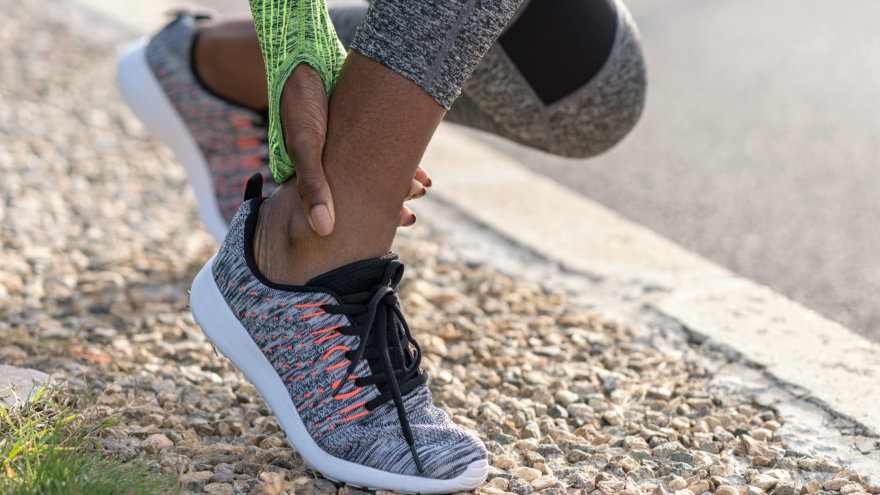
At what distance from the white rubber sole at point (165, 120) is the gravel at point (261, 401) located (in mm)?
222

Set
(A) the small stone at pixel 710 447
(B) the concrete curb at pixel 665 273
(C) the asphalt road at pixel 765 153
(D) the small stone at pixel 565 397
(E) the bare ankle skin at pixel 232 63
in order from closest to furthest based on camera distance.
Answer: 1. (A) the small stone at pixel 710 447
2. (D) the small stone at pixel 565 397
3. (B) the concrete curb at pixel 665 273
4. (E) the bare ankle skin at pixel 232 63
5. (C) the asphalt road at pixel 765 153

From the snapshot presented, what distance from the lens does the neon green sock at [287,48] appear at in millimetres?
1205

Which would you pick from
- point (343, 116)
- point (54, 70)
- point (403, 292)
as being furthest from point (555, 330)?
point (54, 70)

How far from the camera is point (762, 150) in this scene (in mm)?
2953

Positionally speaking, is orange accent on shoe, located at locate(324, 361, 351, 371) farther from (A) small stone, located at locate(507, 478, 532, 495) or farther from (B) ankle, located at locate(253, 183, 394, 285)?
(A) small stone, located at locate(507, 478, 532, 495)

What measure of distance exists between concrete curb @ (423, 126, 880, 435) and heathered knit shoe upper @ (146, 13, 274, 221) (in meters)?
0.72

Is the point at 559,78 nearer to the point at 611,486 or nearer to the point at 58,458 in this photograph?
the point at 611,486

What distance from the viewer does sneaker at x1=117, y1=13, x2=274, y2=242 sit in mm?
1858

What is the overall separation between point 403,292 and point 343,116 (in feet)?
2.82

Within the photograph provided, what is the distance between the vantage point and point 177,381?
1.54 metres

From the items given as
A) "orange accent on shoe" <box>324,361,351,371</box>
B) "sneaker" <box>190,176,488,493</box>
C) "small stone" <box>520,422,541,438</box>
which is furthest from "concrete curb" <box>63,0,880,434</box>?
"orange accent on shoe" <box>324,361,351,371</box>

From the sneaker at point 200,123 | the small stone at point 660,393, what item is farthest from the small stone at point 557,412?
the sneaker at point 200,123

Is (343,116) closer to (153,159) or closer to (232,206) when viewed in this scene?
(232,206)

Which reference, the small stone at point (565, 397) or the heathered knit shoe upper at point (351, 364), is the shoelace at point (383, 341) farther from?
the small stone at point (565, 397)
